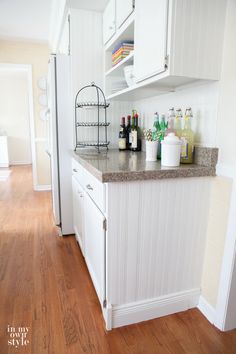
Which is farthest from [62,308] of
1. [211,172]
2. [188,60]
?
[188,60]

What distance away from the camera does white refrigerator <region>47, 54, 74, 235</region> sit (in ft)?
7.24

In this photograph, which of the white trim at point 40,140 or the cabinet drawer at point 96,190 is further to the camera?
the white trim at point 40,140

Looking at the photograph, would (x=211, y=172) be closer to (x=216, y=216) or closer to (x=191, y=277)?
(x=216, y=216)

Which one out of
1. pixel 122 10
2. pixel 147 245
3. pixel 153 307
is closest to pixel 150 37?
pixel 122 10

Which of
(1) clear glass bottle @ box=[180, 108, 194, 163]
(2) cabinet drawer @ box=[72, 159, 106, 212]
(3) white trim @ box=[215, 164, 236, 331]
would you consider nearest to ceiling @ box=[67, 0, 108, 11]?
(1) clear glass bottle @ box=[180, 108, 194, 163]

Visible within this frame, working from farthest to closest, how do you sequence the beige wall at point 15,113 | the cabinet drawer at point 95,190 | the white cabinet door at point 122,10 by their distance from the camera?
1. the beige wall at point 15,113
2. the white cabinet door at point 122,10
3. the cabinet drawer at point 95,190

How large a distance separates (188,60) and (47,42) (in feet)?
11.6

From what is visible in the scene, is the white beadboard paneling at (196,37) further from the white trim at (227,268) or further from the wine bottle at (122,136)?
the wine bottle at (122,136)

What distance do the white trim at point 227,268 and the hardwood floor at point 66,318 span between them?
70mm

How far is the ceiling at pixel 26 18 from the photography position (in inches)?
111

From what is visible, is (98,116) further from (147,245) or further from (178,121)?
(147,245)

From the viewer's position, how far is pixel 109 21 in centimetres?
199

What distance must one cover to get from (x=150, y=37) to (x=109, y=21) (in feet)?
2.83

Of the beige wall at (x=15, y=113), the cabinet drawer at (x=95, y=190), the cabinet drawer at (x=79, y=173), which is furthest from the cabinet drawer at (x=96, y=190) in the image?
the beige wall at (x=15, y=113)
